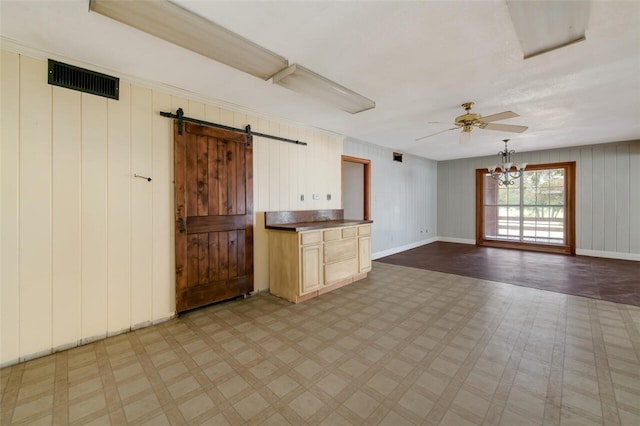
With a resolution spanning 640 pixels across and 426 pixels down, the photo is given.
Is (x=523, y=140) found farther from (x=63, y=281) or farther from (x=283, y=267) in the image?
(x=63, y=281)

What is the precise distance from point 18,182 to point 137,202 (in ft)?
2.68

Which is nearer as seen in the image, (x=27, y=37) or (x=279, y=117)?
(x=27, y=37)

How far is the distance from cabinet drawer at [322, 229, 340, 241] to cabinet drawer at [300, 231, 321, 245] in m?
0.13

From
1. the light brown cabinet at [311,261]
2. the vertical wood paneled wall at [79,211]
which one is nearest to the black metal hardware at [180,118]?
the vertical wood paneled wall at [79,211]

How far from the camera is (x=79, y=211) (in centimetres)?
241

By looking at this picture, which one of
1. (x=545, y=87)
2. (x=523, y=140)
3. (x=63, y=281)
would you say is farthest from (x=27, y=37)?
(x=523, y=140)

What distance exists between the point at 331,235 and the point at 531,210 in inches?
247

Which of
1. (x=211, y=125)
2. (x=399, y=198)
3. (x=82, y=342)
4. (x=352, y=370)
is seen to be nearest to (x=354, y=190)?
(x=399, y=198)

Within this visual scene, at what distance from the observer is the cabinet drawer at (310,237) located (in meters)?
3.46

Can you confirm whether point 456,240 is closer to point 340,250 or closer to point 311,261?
point 340,250

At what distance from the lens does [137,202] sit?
2.72m

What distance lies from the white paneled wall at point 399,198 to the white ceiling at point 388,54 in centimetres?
220

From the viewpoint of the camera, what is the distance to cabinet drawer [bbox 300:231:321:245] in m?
3.46

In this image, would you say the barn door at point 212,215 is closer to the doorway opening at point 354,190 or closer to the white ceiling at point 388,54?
→ the white ceiling at point 388,54
